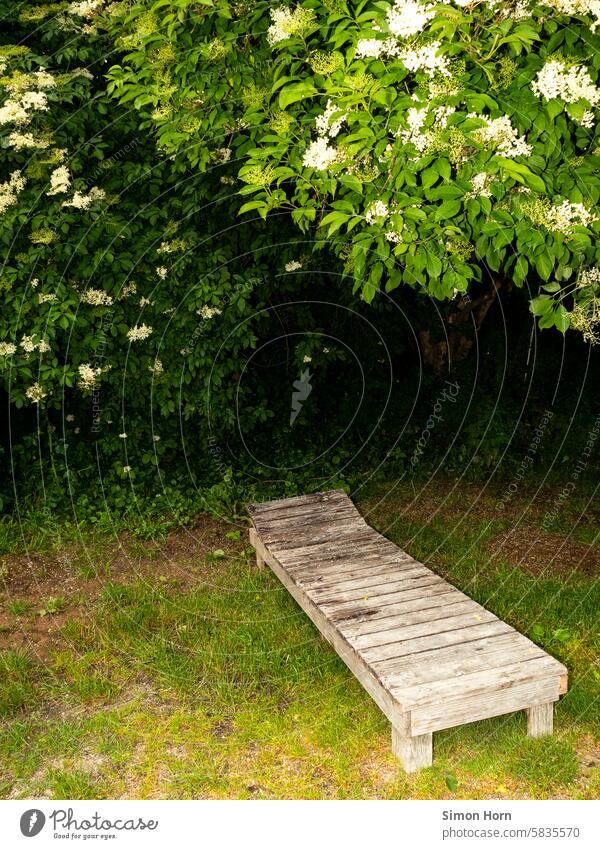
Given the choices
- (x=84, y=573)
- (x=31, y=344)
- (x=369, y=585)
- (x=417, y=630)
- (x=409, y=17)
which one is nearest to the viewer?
(x=409, y=17)

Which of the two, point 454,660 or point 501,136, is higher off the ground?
point 501,136

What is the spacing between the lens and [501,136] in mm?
2965

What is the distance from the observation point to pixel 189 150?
14.3 feet

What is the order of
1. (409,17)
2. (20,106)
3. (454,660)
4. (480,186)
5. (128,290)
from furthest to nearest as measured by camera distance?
(128,290)
(20,106)
(454,660)
(480,186)
(409,17)

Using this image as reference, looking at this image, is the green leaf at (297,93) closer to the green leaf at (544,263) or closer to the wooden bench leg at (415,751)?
the green leaf at (544,263)

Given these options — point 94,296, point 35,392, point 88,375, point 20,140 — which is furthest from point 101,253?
point 35,392

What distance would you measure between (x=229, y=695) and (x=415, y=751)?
1.06 meters

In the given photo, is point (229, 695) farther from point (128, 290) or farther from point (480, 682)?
point (128, 290)

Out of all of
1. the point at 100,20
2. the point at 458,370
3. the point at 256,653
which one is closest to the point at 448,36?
the point at 100,20

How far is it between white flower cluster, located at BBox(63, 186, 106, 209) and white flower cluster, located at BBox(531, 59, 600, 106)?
9.29 ft

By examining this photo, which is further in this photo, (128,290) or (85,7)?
(128,290)

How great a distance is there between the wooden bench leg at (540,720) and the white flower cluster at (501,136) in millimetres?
2318

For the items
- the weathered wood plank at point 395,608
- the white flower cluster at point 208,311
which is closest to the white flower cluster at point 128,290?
the white flower cluster at point 208,311

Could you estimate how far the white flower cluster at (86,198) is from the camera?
4732mm
